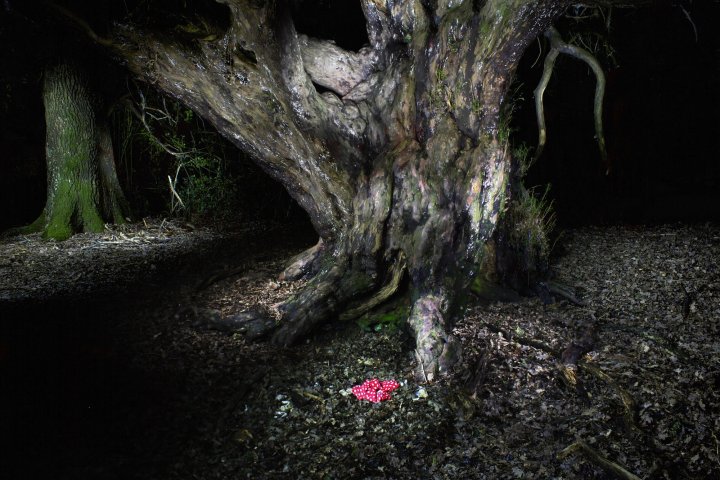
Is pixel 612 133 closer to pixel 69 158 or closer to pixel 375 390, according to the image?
pixel 375 390

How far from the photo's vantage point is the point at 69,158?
646cm

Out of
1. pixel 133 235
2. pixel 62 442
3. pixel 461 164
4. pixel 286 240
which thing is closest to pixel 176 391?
pixel 62 442

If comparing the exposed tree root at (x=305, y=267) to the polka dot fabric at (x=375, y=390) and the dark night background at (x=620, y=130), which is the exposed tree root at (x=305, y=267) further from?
the dark night background at (x=620, y=130)

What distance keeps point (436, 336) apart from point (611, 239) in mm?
3253

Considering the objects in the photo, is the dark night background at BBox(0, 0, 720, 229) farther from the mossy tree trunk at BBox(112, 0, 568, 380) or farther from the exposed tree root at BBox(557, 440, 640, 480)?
the exposed tree root at BBox(557, 440, 640, 480)

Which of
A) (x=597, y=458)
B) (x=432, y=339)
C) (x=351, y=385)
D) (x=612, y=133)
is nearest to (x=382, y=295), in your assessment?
(x=432, y=339)

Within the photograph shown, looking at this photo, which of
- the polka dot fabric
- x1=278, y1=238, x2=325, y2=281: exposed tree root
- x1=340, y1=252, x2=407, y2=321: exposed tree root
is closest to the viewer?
the polka dot fabric

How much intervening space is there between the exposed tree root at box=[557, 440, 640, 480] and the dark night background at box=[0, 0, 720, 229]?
209 inches

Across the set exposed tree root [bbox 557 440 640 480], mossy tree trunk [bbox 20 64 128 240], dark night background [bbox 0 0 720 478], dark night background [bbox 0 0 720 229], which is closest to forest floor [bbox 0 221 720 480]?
exposed tree root [bbox 557 440 640 480]

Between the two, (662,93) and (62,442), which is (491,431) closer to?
(62,442)

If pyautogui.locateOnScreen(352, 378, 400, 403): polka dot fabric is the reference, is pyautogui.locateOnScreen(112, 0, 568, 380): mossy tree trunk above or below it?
above

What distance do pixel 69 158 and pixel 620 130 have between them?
8118mm

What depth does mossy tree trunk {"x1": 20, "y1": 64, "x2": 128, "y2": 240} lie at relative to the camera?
6324mm

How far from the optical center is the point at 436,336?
3002 mm
